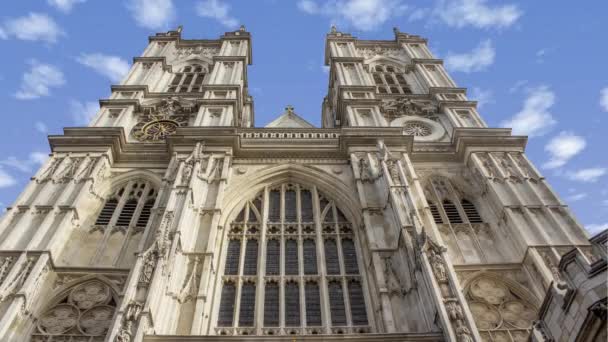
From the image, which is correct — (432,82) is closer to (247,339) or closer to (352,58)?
(352,58)

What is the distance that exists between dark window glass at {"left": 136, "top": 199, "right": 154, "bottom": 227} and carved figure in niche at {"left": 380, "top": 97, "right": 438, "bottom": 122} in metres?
13.2

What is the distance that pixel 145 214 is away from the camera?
64.5 feet

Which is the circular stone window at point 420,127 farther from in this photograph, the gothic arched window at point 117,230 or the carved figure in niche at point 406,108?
the gothic arched window at point 117,230

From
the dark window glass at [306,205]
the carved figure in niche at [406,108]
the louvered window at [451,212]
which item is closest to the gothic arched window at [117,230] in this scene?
the dark window glass at [306,205]

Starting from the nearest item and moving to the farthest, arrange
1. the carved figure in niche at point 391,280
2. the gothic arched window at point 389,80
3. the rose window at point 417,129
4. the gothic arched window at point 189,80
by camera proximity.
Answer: the carved figure in niche at point 391,280 < the rose window at point 417,129 < the gothic arched window at point 189,80 < the gothic arched window at point 389,80

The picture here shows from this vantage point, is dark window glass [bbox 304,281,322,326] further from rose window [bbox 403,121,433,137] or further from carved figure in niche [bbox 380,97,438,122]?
carved figure in niche [bbox 380,97,438,122]

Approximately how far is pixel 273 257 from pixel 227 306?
8.72 feet

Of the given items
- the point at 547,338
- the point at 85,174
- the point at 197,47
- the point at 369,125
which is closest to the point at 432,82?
the point at 369,125

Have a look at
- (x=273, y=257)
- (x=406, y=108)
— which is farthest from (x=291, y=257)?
(x=406, y=108)

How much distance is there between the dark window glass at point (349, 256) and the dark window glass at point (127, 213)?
8253 mm

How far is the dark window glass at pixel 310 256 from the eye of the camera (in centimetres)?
1719

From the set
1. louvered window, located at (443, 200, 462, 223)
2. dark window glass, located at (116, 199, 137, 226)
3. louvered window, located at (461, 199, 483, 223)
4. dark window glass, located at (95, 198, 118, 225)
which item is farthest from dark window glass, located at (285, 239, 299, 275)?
louvered window, located at (461, 199, 483, 223)

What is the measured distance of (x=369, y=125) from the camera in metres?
24.3

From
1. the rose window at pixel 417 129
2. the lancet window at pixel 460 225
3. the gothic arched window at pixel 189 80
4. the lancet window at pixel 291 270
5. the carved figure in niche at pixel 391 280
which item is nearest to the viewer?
the carved figure in niche at pixel 391 280
